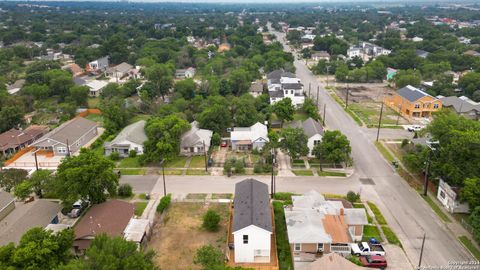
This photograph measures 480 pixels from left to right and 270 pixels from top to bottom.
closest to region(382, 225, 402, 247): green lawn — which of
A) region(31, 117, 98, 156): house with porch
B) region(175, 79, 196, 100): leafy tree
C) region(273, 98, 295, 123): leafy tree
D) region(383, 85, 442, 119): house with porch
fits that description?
region(273, 98, 295, 123): leafy tree

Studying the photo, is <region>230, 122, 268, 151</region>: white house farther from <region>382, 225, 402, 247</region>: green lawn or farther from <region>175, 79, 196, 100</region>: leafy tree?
<region>175, 79, 196, 100</region>: leafy tree

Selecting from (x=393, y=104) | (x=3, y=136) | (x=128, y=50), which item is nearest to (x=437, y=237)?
(x=393, y=104)

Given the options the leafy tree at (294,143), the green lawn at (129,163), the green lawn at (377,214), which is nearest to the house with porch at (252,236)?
the green lawn at (377,214)

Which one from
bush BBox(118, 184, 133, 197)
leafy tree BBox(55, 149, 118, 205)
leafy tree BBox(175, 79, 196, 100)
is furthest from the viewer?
leafy tree BBox(175, 79, 196, 100)

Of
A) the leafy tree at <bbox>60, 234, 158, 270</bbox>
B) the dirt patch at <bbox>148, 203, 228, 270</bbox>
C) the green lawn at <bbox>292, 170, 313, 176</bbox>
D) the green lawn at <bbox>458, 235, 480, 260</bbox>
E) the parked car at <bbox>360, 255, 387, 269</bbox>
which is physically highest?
the leafy tree at <bbox>60, 234, 158, 270</bbox>

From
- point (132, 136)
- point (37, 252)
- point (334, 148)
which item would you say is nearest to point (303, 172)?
point (334, 148)

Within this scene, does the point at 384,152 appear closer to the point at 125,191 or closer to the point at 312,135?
the point at 312,135
